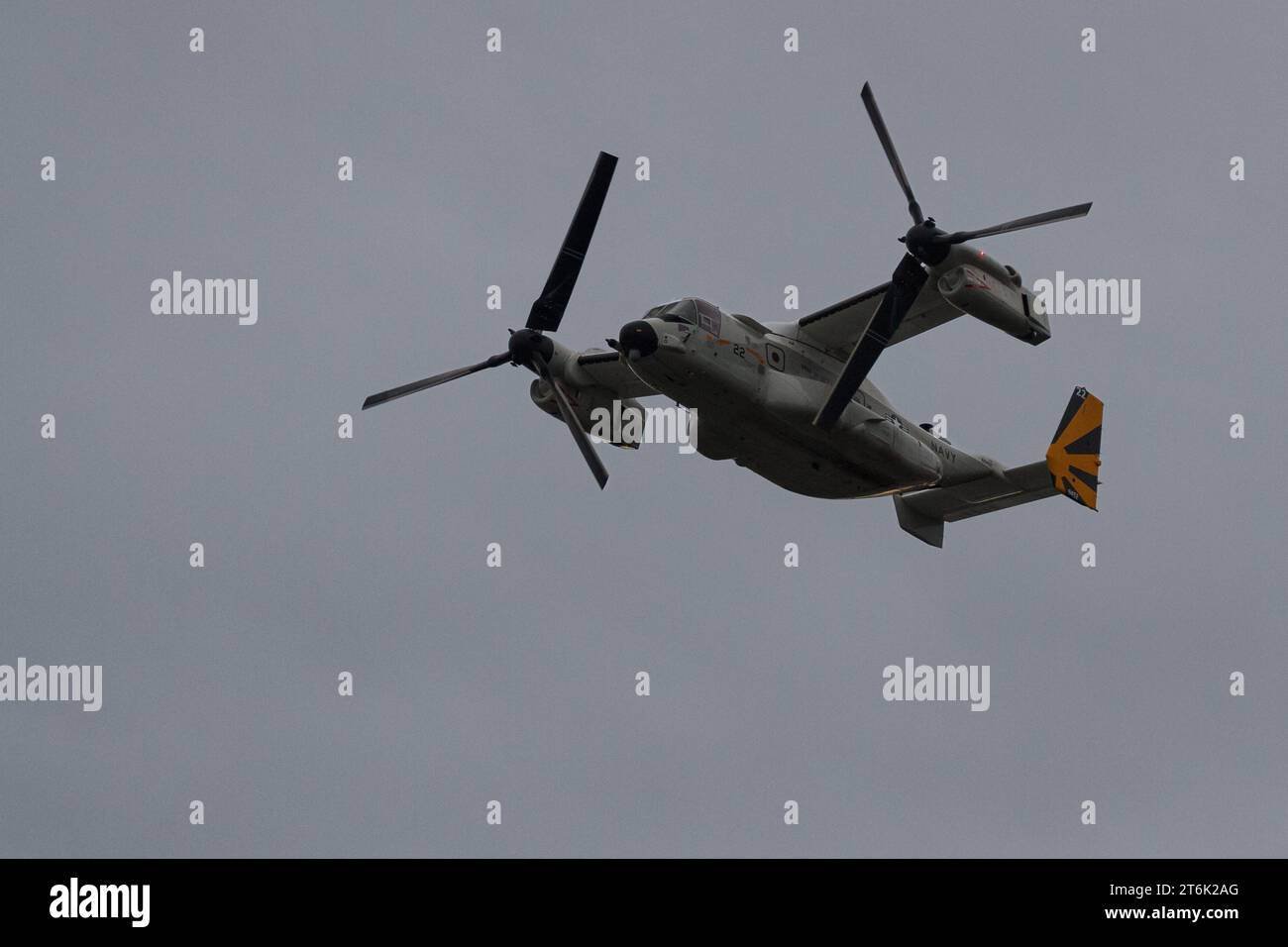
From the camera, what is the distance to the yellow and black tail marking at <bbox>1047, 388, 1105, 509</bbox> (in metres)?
44.3

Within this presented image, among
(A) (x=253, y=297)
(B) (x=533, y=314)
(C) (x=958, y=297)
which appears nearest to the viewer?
(C) (x=958, y=297)

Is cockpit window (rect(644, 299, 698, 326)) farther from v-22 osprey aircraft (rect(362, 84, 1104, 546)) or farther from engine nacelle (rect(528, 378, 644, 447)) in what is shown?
engine nacelle (rect(528, 378, 644, 447))

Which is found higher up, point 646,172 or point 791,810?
point 646,172

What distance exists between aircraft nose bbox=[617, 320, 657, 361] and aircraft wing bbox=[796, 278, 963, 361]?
181 inches

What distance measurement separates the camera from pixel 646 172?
4591cm

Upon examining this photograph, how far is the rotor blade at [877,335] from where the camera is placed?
39438 millimetres

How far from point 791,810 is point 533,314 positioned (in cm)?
1325

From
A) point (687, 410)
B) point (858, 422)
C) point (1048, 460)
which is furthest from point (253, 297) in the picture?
point (1048, 460)

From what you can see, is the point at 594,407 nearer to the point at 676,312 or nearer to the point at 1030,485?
the point at 676,312

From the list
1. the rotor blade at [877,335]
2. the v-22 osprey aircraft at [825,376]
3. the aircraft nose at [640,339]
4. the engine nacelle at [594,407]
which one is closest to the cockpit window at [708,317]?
the v-22 osprey aircraft at [825,376]

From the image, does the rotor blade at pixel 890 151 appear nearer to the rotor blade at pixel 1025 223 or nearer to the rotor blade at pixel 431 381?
the rotor blade at pixel 1025 223

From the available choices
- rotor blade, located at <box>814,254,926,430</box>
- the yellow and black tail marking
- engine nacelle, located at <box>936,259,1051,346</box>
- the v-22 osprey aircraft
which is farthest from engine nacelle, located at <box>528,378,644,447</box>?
the yellow and black tail marking

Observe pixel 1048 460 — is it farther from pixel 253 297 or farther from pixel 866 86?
pixel 253 297

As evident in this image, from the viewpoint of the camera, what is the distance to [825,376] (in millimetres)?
41562
